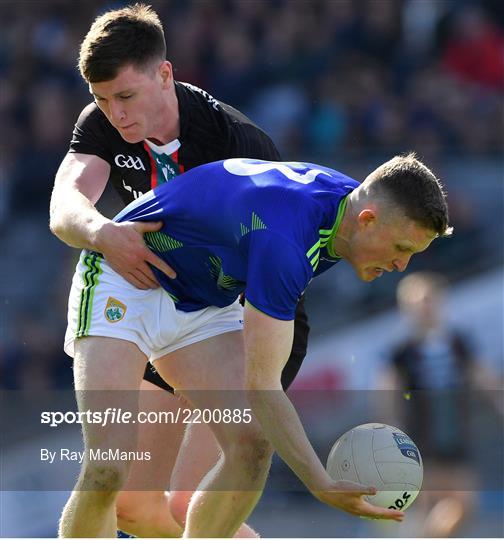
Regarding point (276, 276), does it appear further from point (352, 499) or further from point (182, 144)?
point (182, 144)

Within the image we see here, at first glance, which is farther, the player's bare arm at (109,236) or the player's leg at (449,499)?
the player's leg at (449,499)

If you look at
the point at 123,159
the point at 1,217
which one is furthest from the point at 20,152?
the point at 123,159

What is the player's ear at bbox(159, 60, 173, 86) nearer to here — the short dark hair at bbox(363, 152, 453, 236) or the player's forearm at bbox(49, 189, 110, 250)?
the player's forearm at bbox(49, 189, 110, 250)

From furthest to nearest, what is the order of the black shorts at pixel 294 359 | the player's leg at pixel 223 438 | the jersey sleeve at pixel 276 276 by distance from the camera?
the black shorts at pixel 294 359 → the player's leg at pixel 223 438 → the jersey sleeve at pixel 276 276

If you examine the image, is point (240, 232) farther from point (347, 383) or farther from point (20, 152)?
point (20, 152)

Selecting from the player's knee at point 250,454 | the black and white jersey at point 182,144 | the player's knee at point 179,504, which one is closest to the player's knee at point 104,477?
the player's knee at point 250,454

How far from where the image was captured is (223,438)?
5.07 m

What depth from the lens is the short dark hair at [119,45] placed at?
5043 millimetres

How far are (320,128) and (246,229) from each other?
7.15 metres

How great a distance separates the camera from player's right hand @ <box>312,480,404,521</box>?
14.0 ft

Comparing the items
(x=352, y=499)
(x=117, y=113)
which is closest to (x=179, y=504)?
(x=352, y=499)

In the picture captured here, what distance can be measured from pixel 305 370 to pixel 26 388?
2423 mm

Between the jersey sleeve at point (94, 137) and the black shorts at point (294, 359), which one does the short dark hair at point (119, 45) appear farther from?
the black shorts at point (294, 359)

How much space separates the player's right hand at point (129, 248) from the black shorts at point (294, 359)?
2.38 ft
